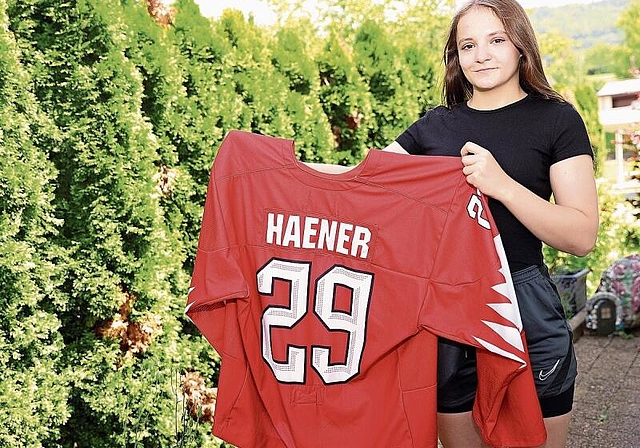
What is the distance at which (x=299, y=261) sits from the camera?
1943 millimetres

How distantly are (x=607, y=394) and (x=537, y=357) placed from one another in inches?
135

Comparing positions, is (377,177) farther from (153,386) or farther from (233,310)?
(153,386)

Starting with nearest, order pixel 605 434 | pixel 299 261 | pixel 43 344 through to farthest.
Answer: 1. pixel 299 261
2. pixel 43 344
3. pixel 605 434

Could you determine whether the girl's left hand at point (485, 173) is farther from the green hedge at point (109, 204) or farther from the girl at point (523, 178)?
the green hedge at point (109, 204)

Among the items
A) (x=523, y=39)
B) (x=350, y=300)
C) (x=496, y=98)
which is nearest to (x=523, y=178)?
(x=496, y=98)

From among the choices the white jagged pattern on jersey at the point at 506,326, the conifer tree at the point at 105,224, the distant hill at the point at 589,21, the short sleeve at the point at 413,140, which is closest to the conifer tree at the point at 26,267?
the conifer tree at the point at 105,224

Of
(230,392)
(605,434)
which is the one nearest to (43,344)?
(230,392)

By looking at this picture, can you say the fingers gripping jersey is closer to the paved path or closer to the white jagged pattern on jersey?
the white jagged pattern on jersey

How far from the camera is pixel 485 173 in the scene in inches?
71.7

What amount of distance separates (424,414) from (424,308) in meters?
0.24

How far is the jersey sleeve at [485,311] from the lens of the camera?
1.78 metres

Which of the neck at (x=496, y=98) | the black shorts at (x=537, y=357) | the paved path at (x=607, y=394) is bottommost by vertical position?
the paved path at (x=607, y=394)

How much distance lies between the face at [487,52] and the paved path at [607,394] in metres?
2.88

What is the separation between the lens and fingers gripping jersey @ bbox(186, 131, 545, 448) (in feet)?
5.98
